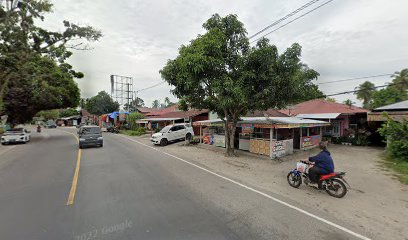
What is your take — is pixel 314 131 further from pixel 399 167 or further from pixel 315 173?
pixel 315 173

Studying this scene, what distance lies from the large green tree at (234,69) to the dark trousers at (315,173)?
455 cm

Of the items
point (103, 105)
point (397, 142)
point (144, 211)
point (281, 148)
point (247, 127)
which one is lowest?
point (144, 211)

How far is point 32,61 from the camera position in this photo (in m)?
19.1

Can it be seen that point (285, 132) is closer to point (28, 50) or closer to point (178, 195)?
point (178, 195)

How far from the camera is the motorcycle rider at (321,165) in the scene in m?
6.15

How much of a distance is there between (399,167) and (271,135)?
6305mm

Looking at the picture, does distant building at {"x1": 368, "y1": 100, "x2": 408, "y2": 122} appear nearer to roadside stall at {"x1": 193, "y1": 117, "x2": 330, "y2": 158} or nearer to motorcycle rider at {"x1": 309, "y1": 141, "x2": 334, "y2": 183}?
roadside stall at {"x1": 193, "y1": 117, "x2": 330, "y2": 158}

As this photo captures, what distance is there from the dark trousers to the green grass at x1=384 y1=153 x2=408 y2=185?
439 cm

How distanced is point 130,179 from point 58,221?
3.08 m

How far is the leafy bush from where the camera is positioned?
37.0 ft

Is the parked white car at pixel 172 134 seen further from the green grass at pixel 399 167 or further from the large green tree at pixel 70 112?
the large green tree at pixel 70 112

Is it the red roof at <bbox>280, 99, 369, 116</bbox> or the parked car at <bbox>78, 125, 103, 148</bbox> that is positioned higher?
the red roof at <bbox>280, 99, 369, 116</bbox>

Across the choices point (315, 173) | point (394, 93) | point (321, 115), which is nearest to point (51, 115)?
point (321, 115)

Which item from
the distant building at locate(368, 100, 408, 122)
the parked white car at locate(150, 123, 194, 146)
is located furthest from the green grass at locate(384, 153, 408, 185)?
the parked white car at locate(150, 123, 194, 146)
